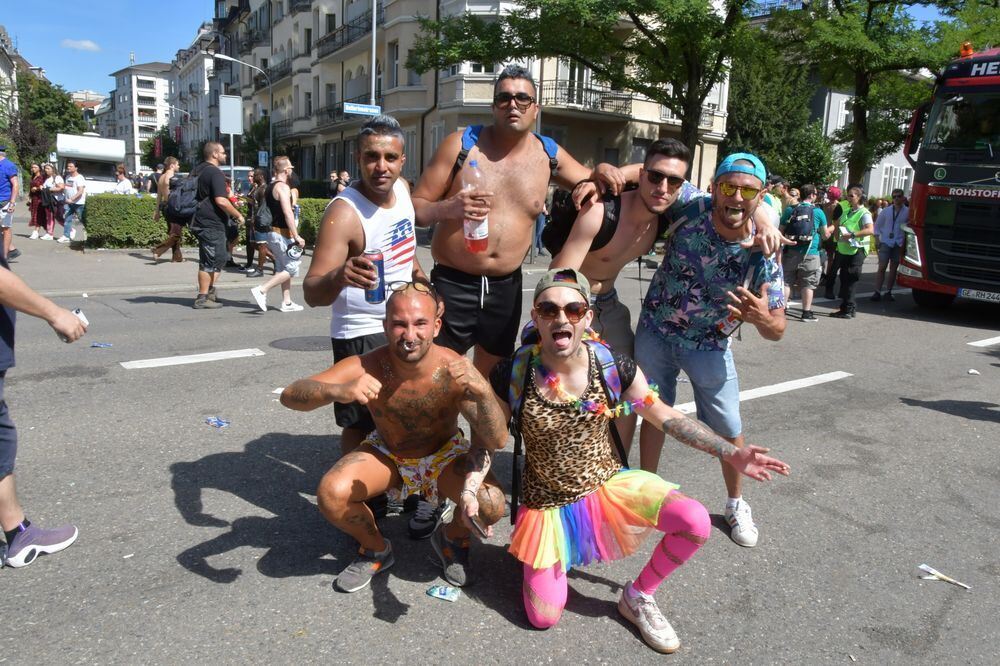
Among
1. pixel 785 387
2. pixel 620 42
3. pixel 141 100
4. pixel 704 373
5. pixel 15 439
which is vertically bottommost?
pixel 785 387

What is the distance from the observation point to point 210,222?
9195 millimetres

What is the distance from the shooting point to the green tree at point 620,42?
17531mm

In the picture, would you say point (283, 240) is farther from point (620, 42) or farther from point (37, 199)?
point (620, 42)

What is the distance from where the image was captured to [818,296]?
42.3 ft

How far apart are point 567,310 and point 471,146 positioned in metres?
1.23

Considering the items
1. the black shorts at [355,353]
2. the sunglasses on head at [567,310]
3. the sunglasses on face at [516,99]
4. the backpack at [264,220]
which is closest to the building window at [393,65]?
the backpack at [264,220]

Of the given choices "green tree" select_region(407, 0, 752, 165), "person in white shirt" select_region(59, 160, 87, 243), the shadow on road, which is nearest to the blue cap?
the shadow on road

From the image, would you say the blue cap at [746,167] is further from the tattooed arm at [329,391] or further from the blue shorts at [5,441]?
the blue shorts at [5,441]

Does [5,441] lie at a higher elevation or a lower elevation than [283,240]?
lower

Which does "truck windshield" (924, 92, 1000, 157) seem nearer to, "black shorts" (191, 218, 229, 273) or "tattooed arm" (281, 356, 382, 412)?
"black shorts" (191, 218, 229, 273)

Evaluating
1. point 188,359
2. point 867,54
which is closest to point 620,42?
point 867,54

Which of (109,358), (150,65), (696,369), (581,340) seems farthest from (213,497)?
(150,65)

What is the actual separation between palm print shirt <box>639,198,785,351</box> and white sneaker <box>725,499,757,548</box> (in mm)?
818

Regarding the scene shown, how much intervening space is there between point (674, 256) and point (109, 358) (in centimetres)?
517
